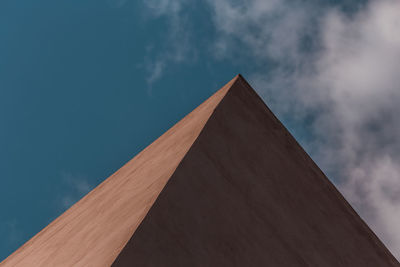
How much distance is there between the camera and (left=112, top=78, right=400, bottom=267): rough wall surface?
169 inches

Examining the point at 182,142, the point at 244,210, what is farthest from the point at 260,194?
the point at 182,142

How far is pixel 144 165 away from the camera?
6.34 metres

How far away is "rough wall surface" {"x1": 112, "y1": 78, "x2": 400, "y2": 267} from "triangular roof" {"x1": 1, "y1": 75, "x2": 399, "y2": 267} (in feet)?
0.04

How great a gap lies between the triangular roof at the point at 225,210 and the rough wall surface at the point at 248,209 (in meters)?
0.01

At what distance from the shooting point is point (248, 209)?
209 inches

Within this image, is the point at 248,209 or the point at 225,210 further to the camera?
the point at 248,209

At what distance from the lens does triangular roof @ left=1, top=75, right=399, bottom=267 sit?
428 cm

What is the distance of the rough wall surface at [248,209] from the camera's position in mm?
4289

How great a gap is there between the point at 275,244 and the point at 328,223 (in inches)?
59.6

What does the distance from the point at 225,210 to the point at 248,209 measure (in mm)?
418

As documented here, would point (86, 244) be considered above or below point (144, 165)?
below

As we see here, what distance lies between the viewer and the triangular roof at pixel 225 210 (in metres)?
4.28

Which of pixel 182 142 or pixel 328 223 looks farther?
pixel 328 223

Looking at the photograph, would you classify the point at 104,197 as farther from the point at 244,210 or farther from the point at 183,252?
the point at 183,252
